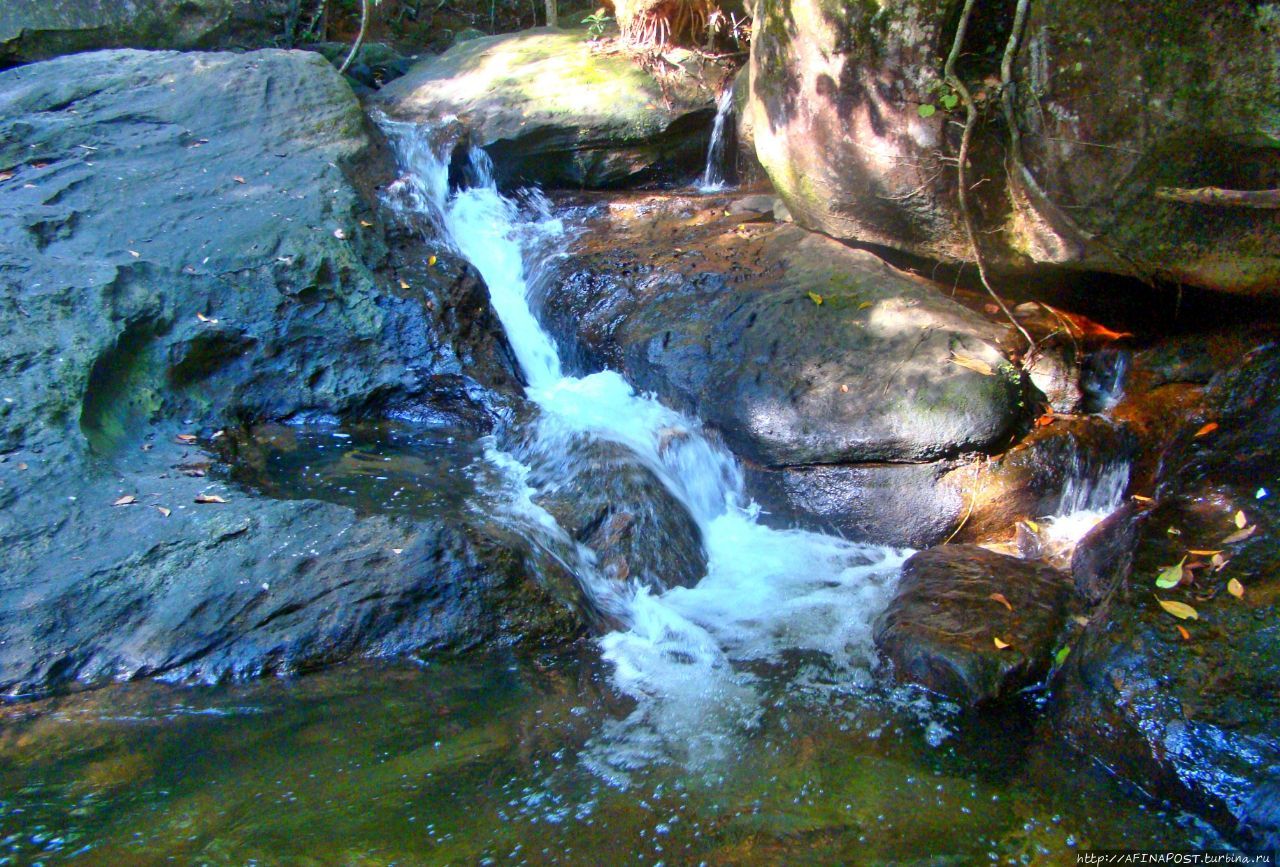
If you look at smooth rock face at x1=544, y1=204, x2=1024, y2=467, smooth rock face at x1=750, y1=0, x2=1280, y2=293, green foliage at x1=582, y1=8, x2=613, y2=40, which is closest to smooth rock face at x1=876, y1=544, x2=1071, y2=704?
smooth rock face at x1=544, y1=204, x2=1024, y2=467

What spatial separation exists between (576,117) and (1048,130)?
444 centimetres

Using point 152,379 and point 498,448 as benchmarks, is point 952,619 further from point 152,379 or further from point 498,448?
point 152,379

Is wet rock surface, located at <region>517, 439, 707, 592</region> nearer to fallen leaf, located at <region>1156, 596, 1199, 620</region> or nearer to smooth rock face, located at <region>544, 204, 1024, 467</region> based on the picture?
smooth rock face, located at <region>544, 204, 1024, 467</region>

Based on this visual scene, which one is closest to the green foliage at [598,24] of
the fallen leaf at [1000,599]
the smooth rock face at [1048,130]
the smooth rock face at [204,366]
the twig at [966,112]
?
the smooth rock face at [204,366]

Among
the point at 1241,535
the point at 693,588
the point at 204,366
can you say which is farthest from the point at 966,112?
the point at 204,366

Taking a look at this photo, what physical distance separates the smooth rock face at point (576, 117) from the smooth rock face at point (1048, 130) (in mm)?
1961

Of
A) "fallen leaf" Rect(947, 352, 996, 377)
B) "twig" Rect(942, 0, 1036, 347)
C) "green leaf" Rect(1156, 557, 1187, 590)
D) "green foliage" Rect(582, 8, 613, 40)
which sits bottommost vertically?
"green leaf" Rect(1156, 557, 1187, 590)

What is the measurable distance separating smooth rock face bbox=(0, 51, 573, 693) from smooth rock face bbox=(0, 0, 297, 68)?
41.2 inches

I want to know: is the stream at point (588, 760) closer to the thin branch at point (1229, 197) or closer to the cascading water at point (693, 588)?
the cascading water at point (693, 588)

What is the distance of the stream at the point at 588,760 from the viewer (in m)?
2.65

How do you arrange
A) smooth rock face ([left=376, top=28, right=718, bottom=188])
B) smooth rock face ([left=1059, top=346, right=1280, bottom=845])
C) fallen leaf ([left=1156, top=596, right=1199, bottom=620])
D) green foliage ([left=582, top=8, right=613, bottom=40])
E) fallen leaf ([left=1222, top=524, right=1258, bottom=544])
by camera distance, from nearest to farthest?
smooth rock face ([left=1059, top=346, right=1280, bottom=845])
fallen leaf ([left=1156, top=596, right=1199, bottom=620])
fallen leaf ([left=1222, top=524, right=1258, bottom=544])
smooth rock face ([left=376, top=28, right=718, bottom=188])
green foliage ([left=582, top=8, right=613, bottom=40])

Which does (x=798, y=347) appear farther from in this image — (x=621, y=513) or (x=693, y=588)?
(x=693, y=588)

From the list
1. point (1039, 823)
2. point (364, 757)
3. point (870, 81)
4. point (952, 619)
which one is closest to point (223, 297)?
point (364, 757)

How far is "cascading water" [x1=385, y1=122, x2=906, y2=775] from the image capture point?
3432 millimetres
